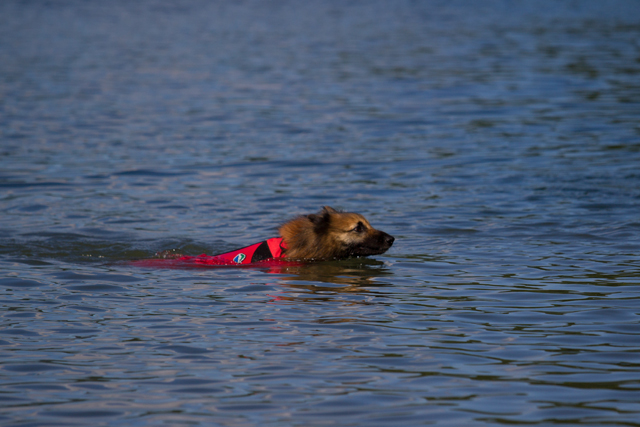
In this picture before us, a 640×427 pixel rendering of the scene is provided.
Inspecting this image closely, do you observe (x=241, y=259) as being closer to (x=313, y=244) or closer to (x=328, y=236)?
(x=313, y=244)

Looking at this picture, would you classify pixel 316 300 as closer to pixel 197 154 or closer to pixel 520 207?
pixel 520 207

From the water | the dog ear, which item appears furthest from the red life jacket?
the dog ear

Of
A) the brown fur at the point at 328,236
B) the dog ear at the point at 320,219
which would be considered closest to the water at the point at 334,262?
the brown fur at the point at 328,236

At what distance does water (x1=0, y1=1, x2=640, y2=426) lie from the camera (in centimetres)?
686

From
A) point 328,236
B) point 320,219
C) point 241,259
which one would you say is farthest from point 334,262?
point 241,259

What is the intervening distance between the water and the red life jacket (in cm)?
36

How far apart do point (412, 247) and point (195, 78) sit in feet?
70.4

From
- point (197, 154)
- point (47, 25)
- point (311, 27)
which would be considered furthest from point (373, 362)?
point (47, 25)

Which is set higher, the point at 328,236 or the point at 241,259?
the point at 328,236

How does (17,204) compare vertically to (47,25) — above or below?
below

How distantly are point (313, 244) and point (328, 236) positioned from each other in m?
0.25

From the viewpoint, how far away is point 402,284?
35.0 feet

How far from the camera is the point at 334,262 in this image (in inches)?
480

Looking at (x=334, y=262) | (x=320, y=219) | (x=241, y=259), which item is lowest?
(x=334, y=262)
